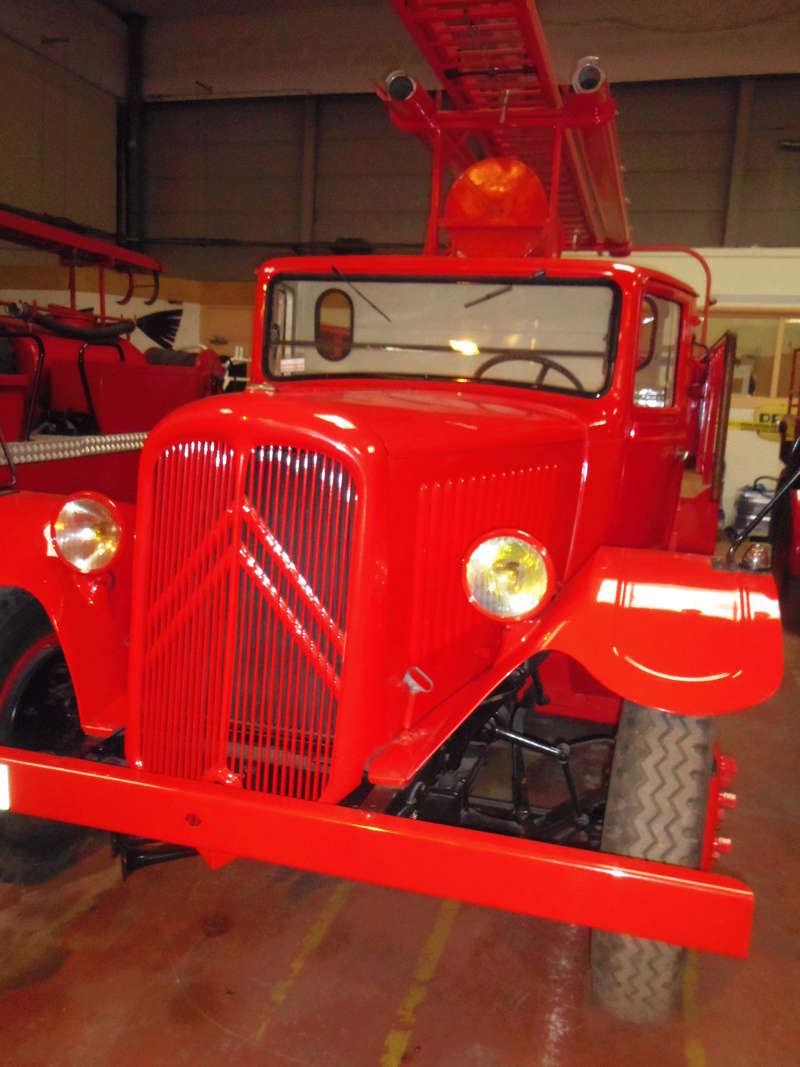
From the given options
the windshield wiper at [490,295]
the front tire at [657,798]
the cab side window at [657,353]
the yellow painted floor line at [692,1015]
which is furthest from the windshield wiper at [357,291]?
the yellow painted floor line at [692,1015]

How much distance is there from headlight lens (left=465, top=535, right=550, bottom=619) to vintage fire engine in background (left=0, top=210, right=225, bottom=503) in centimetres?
270

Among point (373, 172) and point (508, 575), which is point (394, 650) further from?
point (373, 172)

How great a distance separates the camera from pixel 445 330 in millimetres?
3133

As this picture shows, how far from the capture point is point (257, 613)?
6.38 ft

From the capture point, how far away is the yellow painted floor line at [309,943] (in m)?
2.31

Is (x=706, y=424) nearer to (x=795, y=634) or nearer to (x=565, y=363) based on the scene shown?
(x=565, y=363)

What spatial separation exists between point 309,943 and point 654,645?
4.79 feet

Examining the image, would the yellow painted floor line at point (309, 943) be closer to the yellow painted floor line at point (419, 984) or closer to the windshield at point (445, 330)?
the yellow painted floor line at point (419, 984)

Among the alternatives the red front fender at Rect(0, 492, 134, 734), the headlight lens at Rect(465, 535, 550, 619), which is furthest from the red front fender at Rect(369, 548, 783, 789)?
the red front fender at Rect(0, 492, 134, 734)

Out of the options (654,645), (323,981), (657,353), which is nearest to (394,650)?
(654,645)

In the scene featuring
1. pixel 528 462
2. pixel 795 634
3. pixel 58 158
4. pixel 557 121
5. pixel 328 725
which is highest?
pixel 58 158

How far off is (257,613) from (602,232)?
181 inches

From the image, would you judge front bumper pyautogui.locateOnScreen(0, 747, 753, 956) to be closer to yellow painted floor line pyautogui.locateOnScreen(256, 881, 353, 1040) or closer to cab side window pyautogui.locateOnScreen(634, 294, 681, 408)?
yellow painted floor line pyautogui.locateOnScreen(256, 881, 353, 1040)

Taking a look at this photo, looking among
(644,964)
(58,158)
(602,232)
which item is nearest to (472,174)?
(602,232)
